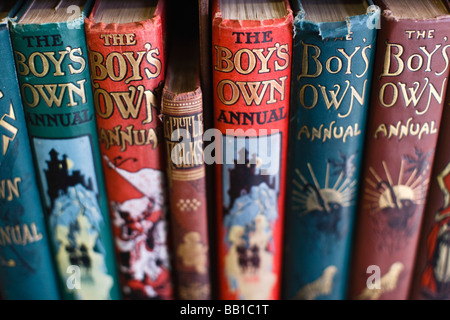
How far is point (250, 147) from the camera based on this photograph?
0.46 m

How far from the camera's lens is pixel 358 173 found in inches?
19.7

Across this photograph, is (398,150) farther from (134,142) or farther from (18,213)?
(18,213)

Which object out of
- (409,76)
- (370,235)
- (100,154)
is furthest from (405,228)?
(100,154)

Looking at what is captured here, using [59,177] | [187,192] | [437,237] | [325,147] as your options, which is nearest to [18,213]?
[59,177]

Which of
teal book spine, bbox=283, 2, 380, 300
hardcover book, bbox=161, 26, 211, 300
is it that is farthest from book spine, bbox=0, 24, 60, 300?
teal book spine, bbox=283, 2, 380, 300

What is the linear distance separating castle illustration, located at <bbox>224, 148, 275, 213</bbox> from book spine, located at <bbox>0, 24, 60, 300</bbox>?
0.21 m

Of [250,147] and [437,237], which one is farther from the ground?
[250,147]

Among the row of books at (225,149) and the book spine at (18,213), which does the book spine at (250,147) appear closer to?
the row of books at (225,149)

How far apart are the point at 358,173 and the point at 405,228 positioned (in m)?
0.09

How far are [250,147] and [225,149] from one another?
3cm

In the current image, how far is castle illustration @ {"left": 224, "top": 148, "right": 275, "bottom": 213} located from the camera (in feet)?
1.55
